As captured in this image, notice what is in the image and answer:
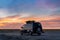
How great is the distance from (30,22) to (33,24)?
75 cm

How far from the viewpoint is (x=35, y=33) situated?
41.8 meters

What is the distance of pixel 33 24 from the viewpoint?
135 ft

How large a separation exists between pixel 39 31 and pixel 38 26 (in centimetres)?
88

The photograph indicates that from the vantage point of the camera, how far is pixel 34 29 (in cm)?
4116

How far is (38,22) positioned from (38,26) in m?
0.81

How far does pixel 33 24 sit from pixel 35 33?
68.8 inches

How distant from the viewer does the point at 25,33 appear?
4159 centimetres

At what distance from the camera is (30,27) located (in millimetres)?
40688

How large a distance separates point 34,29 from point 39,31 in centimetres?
125

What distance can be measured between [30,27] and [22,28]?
64.1 inches

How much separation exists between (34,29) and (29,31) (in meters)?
1.11

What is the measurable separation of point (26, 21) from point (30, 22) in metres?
0.72

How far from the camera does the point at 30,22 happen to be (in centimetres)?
4153
